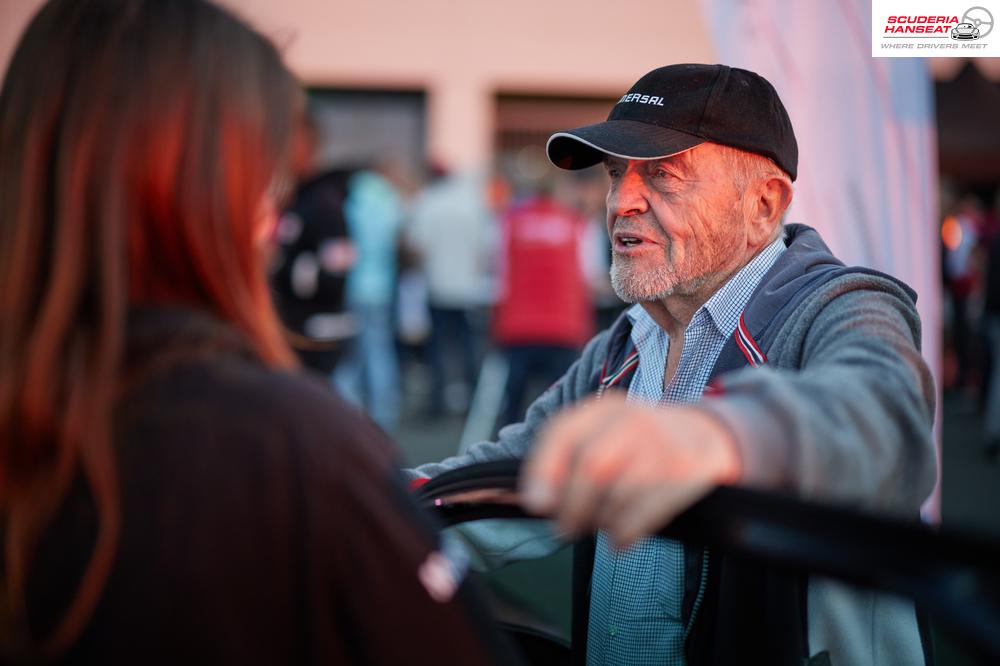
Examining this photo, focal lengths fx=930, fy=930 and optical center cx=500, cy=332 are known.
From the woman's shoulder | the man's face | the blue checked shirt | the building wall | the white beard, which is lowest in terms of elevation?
the blue checked shirt

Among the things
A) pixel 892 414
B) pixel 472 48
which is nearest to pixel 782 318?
pixel 892 414

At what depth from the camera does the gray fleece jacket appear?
3.27 feet

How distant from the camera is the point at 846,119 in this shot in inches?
104

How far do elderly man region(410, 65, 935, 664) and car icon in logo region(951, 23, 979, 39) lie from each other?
0.47 metres

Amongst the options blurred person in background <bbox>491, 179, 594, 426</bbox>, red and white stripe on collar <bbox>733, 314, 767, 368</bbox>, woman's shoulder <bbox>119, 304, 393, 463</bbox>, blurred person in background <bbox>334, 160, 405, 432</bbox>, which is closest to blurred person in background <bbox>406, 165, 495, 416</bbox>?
blurred person in background <bbox>334, 160, 405, 432</bbox>

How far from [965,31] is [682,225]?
0.81 m

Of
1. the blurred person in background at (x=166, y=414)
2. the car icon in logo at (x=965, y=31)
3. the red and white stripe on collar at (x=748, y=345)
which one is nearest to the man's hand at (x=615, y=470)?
the blurred person in background at (x=166, y=414)

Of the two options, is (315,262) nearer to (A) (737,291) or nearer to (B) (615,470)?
(A) (737,291)

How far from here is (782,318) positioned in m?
1.74

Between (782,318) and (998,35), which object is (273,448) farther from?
(998,35)

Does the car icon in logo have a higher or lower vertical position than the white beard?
higher

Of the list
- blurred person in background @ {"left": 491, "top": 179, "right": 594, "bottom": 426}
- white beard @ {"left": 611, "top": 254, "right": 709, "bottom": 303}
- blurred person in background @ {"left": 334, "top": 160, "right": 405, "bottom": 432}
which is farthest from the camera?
blurred person in background @ {"left": 334, "top": 160, "right": 405, "bottom": 432}

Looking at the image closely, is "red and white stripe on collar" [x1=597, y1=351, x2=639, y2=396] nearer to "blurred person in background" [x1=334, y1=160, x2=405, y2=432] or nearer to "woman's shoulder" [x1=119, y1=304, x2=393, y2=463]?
"woman's shoulder" [x1=119, y1=304, x2=393, y2=463]

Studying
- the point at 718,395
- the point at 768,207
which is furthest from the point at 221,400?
the point at 768,207
